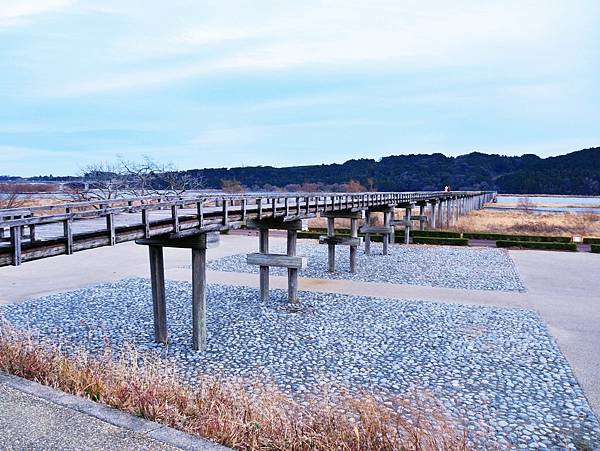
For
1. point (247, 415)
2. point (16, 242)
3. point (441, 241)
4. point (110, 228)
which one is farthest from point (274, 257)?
point (441, 241)

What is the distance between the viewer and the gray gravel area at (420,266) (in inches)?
729

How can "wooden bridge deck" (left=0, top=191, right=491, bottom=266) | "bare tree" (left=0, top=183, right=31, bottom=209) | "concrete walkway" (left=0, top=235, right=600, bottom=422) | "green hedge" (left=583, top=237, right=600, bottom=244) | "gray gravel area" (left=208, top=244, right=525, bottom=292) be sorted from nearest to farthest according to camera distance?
"wooden bridge deck" (left=0, top=191, right=491, bottom=266), "concrete walkway" (left=0, top=235, right=600, bottom=422), "gray gravel area" (left=208, top=244, right=525, bottom=292), "bare tree" (left=0, top=183, right=31, bottom=209), "green hedge" (left=583, top=237, right=600, bottom=244)

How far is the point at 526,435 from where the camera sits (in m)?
6.84

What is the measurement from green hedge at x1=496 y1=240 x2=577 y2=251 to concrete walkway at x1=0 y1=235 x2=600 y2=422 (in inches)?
69.6

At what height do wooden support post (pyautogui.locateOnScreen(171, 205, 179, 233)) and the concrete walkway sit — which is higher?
wooden support post (pyautogui.locateOnScreen(171, 205, 179, 233))

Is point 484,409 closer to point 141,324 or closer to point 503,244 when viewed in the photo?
Result: point 141,324

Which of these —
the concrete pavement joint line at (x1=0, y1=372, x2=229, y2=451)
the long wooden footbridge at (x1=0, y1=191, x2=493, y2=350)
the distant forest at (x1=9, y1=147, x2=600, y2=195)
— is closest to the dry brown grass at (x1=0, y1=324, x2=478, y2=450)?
the concrete pavement joint line at (x1=0, y1=372, x2=229, y2=451)

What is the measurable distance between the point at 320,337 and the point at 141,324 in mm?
4506

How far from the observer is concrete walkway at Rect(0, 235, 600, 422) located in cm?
1130

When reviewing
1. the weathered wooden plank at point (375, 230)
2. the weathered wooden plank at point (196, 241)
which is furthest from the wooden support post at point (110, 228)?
the weathered wooden plank at point (375, 230)

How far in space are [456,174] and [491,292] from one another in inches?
5106

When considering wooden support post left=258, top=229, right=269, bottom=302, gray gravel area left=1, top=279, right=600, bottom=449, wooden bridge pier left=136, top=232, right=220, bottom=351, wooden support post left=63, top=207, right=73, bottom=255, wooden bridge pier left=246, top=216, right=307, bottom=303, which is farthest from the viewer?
wooden support post left=258, top=229, right=269, bottom=302

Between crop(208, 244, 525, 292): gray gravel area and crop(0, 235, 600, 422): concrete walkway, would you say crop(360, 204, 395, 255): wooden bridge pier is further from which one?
crop(0, 235, 600, 422): concrete walkway

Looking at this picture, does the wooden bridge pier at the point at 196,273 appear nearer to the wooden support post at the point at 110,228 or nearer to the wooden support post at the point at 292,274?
the wooden support post at the point at 110,228
